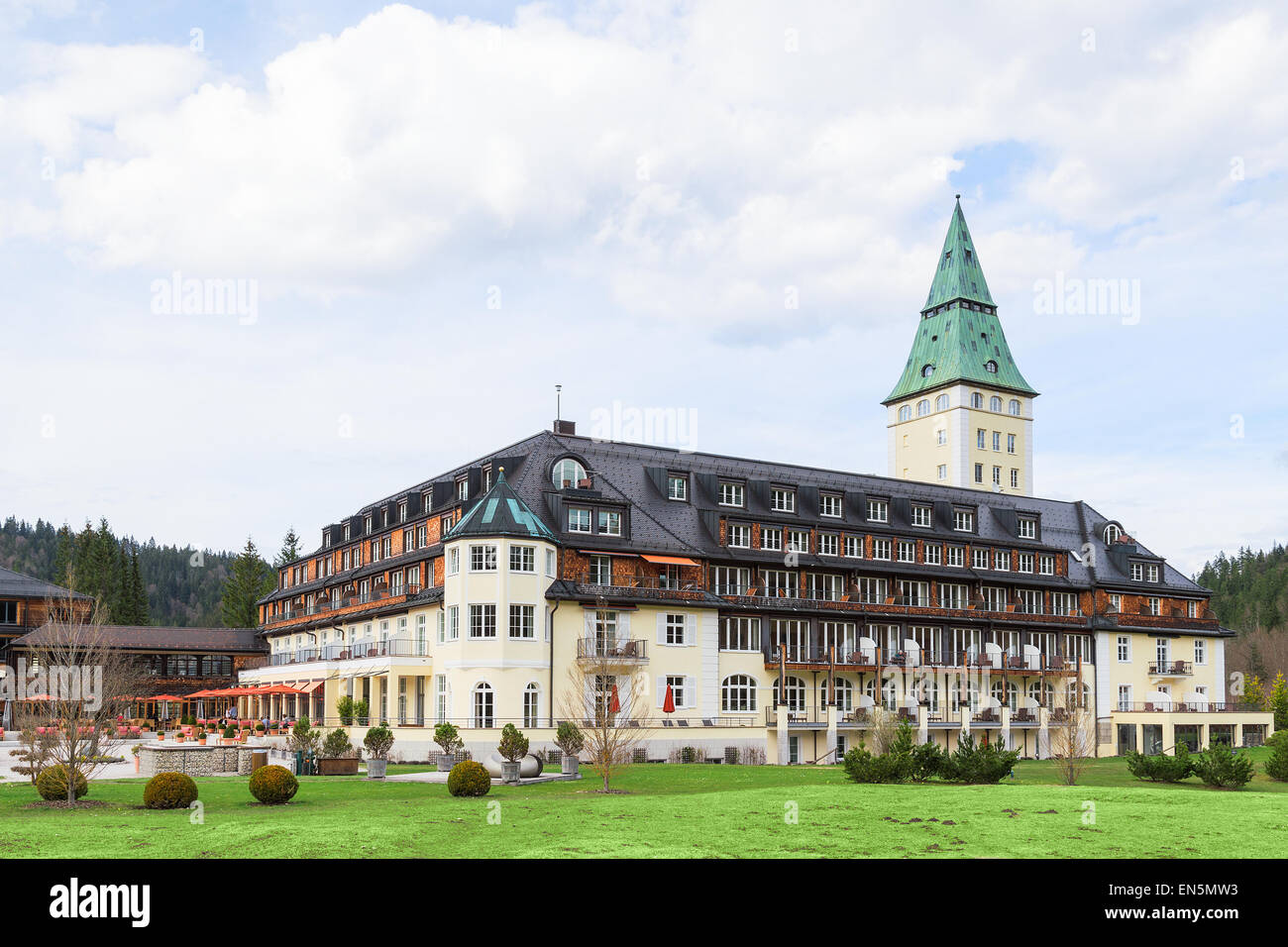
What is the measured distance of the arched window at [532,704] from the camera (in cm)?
5300

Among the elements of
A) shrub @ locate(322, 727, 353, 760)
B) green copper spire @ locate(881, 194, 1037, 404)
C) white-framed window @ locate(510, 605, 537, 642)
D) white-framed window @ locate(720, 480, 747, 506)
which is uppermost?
green copper spire @ locate(881, 194, 1037, 404)

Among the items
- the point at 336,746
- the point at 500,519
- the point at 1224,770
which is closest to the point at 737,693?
the point at 500,519

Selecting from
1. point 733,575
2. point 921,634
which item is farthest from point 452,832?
point 921,634

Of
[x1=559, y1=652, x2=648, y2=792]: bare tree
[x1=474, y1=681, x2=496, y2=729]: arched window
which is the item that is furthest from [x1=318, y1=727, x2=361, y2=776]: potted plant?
[x1=559, y1=652, x2=648, y2=792]: bare tree

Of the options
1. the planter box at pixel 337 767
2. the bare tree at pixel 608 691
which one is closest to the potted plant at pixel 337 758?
the planter box at pixel 337 767

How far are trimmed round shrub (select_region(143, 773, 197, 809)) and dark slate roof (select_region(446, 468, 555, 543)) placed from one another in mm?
24113

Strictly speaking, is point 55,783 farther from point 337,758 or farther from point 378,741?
point 378,741

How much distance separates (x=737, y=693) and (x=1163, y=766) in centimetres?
2417

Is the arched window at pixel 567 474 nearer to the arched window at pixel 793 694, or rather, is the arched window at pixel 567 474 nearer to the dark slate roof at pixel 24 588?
the arched window at pixel 793 694

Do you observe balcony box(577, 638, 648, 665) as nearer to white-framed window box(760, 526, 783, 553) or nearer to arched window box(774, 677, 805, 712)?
arched window box(774, 677, 805, 712)

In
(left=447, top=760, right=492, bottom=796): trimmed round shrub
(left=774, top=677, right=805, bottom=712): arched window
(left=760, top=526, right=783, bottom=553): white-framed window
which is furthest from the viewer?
(left=760, top=526, right=783, bottom=553): white-framed window

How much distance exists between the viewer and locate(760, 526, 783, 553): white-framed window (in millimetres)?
63750

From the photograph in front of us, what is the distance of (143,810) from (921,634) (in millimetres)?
46432
